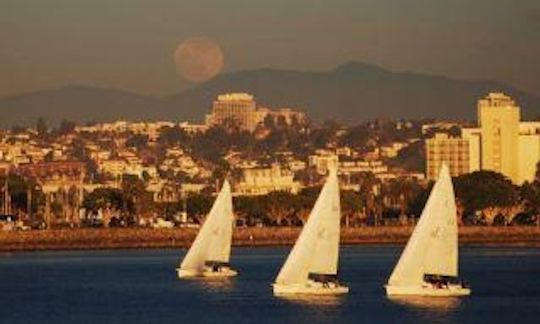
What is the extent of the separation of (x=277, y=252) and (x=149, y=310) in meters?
89.8

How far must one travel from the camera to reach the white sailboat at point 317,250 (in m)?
95.6

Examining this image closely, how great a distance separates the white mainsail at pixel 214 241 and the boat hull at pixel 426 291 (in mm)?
24197

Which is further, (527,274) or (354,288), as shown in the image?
(527,274)

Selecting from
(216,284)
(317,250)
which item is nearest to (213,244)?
(216,284)

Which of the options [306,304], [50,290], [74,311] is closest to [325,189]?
[306,304]

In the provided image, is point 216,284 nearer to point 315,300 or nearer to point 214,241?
point 214,241

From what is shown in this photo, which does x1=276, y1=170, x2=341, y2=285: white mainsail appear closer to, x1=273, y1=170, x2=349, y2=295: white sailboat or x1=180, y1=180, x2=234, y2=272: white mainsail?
x1=273, y1=170, x2=349, y2=295: white sailboat

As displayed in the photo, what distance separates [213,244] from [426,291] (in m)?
27.3

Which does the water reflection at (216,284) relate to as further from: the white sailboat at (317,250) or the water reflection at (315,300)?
the white sailboat at (317,250)

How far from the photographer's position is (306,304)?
305 feet

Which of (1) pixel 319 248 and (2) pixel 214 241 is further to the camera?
(2) pixel 214 241

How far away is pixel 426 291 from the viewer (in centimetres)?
9288

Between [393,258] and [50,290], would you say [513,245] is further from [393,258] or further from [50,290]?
[50,290]

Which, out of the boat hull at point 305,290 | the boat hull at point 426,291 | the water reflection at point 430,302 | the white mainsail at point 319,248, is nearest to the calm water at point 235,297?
the water reflection at point 430,302
